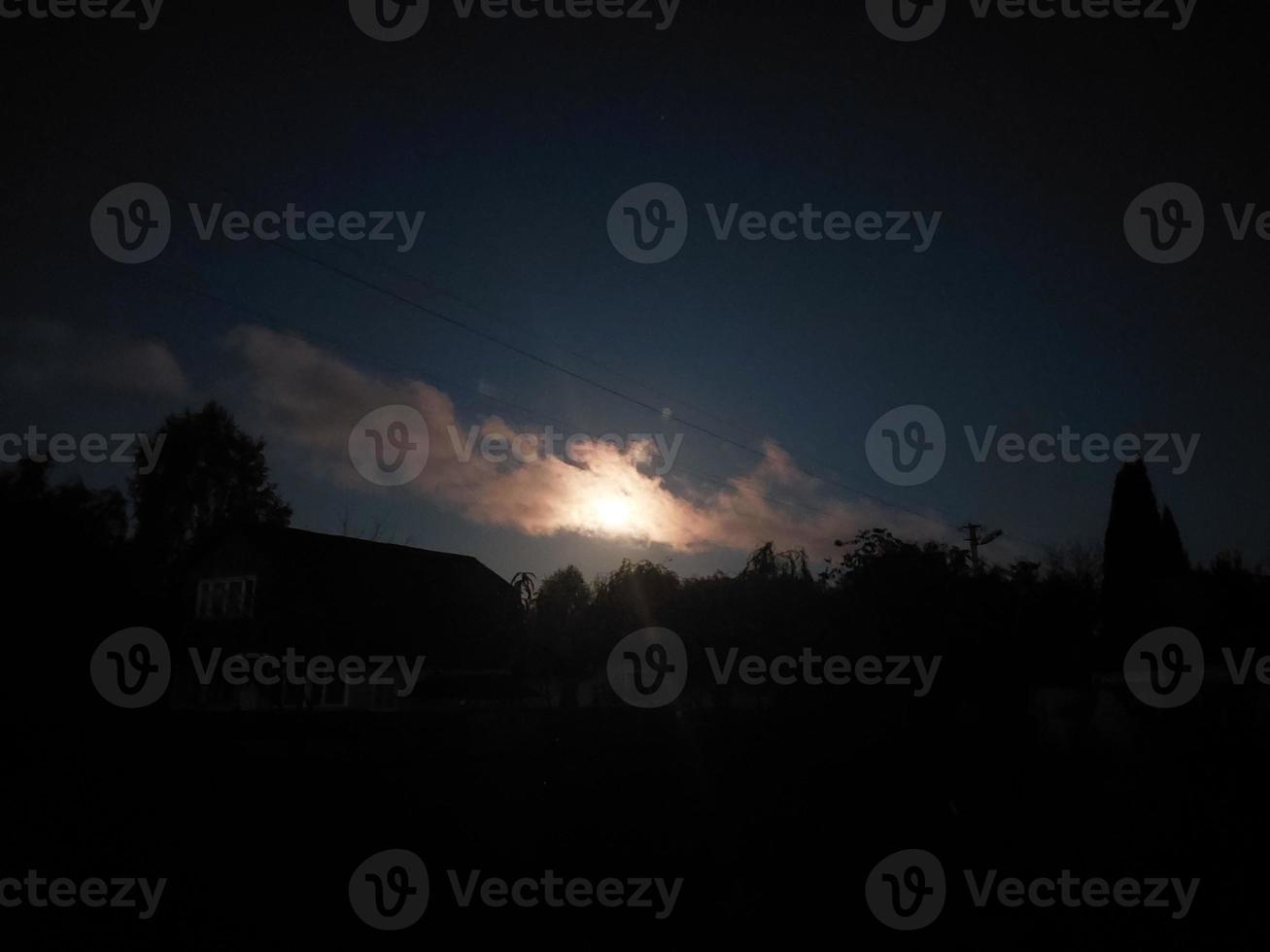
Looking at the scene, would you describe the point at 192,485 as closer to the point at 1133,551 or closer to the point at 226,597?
the point at 226,597

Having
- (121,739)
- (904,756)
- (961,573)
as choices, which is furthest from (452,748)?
(961,573)

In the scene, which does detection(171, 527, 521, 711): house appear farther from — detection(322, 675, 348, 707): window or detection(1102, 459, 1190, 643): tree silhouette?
detection(1102, 459, 1190, 643): tree silhouette

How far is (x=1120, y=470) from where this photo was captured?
39594mm

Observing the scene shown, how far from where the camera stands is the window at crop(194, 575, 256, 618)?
30438mm

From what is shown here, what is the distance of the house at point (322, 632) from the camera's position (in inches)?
1152

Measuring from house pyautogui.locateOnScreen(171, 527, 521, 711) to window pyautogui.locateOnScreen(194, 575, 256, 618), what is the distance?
5 cm

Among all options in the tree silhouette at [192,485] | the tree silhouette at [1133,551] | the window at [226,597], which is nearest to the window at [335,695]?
the window at [226,597]

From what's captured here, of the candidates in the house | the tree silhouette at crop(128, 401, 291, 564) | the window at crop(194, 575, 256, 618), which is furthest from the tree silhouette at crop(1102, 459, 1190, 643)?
the tree silhouette at crop(128, 401, 291, 564)

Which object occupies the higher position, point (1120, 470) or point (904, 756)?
point (1120, 470)

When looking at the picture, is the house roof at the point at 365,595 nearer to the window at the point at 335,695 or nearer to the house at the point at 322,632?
the house at the point at 322,632

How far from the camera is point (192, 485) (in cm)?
4309

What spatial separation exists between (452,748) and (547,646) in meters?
23.7

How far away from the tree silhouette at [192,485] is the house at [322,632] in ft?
35.8

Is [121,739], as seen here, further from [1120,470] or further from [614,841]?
[1120,470]
